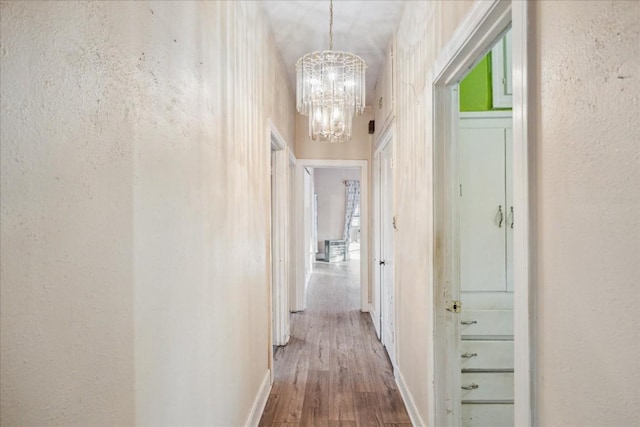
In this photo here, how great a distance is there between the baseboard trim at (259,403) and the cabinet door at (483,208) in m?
1.46

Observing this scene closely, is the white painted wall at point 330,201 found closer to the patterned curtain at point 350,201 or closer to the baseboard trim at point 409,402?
the patterned curtain at point 350,201

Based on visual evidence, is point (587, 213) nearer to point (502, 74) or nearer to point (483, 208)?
point (483, 208)

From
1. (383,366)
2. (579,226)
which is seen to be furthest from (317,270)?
(579,226)

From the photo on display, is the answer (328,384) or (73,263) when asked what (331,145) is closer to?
(328,384)

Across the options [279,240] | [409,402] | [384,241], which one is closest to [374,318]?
[384,241]

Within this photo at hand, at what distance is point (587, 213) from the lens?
0.74m

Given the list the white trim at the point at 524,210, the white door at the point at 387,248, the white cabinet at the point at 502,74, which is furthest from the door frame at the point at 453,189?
the white door at the point at 387,248

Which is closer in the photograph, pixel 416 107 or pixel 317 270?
pixel 416 107

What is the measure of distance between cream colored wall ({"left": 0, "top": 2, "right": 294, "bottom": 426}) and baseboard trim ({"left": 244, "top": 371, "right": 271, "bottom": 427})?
51 cm

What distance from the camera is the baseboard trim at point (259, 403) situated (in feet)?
6.86

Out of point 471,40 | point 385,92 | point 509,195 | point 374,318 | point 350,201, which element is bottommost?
point 374,318

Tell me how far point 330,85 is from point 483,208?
4.14ft

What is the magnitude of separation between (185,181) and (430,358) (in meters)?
1.47

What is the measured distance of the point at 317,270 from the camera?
26.8 ft
